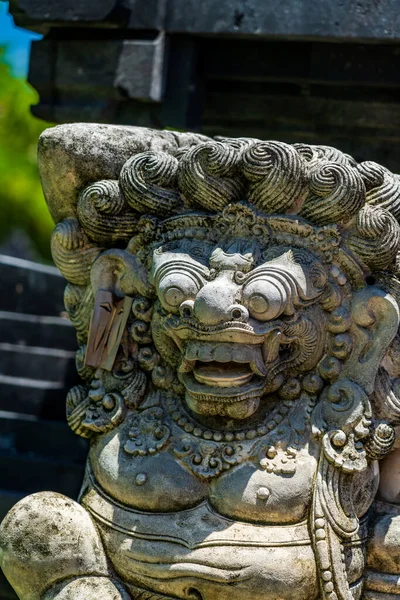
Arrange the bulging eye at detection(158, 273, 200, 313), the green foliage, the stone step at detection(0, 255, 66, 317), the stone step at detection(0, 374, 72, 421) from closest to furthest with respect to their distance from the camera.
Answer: the bulging eye at detection(158, 273, 200, 313) → the stone step at detection(0, 374, 72, 421) → the stone step at detection(0, 255, 66, 317) → the green foliage

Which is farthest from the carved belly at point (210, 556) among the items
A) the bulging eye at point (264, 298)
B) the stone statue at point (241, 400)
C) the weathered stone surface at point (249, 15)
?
the weathered stone surface at point (249, 15)

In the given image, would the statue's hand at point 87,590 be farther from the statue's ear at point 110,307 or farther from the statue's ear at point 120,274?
the statue's ear at point 120,274

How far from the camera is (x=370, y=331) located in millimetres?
3127

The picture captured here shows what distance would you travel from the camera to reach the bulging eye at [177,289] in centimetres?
301

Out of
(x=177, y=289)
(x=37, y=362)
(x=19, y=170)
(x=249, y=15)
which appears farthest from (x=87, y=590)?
(x=19, y=170)

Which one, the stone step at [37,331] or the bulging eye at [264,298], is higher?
the bulging eye at [264,298]

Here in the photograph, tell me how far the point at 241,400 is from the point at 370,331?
18.3 inches

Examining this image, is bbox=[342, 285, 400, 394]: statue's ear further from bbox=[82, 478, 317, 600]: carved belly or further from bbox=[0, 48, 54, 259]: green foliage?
bbox=[0, 48, 54, 259]: green foliage

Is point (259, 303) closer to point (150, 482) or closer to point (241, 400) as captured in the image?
point (241, 400)

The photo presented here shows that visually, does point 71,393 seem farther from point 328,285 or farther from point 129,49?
point 129,49

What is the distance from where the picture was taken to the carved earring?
3307mm

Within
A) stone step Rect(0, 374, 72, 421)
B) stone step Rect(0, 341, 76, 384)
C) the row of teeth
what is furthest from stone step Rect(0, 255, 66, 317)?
the row of teeth

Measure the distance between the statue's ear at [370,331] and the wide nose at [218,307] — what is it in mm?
395

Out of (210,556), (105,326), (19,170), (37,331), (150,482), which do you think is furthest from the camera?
(19,170)
